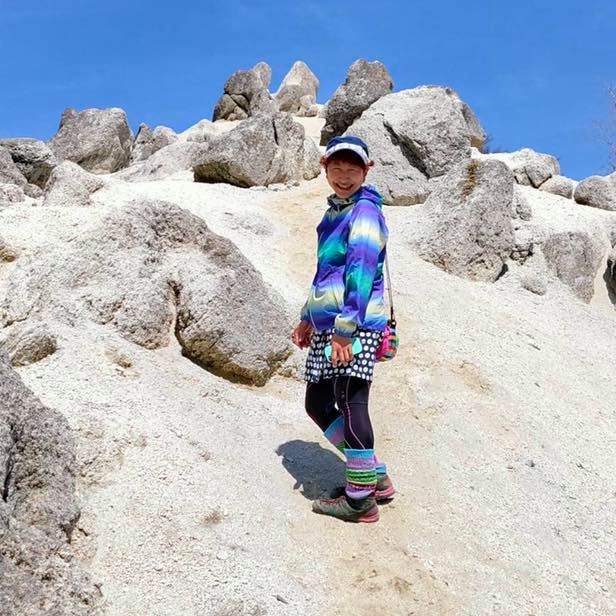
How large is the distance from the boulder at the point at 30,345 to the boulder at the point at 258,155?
920 centimetres

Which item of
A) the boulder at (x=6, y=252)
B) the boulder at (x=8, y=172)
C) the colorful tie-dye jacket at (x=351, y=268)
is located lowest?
the boulder at (x=6, y=252)

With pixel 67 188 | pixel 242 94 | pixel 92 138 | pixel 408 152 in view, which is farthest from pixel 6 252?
pixel 242 94

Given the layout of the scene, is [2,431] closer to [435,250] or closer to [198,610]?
[198,610]

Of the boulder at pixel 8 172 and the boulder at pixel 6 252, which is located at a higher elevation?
the boulder at pixel 8 172

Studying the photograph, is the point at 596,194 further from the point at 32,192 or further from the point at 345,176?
the point at 345,176

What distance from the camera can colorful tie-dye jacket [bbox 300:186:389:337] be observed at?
12.8ft

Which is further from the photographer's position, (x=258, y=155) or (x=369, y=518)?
(x=258, y=155)

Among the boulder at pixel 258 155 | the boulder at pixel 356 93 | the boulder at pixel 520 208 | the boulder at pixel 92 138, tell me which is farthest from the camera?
the boulder at pixel 92 138

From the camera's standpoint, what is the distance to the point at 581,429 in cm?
673

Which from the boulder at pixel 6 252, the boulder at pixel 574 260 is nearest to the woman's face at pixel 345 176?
the boulder at pixel 6 252

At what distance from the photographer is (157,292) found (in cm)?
580

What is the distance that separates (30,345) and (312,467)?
2134 mm

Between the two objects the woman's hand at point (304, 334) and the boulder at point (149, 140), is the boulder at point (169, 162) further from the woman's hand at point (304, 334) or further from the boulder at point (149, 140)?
the woman's hand at point (304, 334)

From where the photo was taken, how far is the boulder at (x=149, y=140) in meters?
29.1
